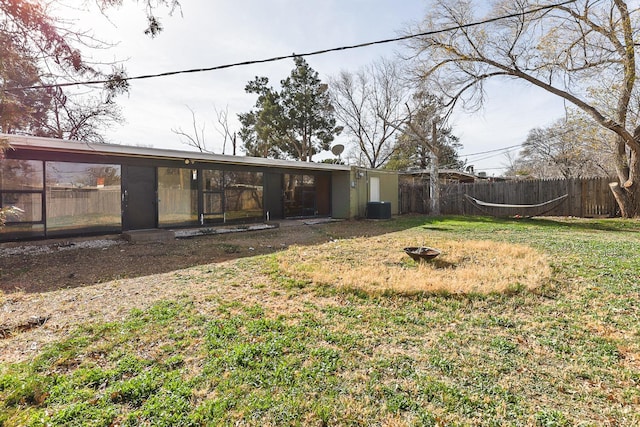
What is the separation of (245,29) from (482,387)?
23.0ft

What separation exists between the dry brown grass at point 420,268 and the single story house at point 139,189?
14.0 ft

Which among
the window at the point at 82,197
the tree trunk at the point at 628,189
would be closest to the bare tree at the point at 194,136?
the window at the point at 82,197

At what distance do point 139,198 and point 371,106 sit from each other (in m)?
17.2

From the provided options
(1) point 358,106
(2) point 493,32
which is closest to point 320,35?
(2) point 493,32

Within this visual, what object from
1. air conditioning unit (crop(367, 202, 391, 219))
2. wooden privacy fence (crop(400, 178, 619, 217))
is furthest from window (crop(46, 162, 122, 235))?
wooden privacy fence (crop(400, 178, 619, 217))

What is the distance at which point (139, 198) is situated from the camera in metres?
8.00

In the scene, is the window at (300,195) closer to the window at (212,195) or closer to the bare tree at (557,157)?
the window at (212,195)

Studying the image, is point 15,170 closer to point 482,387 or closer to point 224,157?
point 224,157

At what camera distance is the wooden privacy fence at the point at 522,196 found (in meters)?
11.5

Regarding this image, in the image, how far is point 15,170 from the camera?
6.38 metres

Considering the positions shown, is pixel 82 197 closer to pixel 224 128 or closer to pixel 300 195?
pixel 300 195

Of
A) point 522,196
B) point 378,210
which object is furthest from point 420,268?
point 522,196

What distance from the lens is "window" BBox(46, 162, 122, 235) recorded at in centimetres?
678

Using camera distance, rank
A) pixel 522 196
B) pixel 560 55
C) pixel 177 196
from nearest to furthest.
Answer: pixel 177 196
pixel 560 55
pixel 522 196
